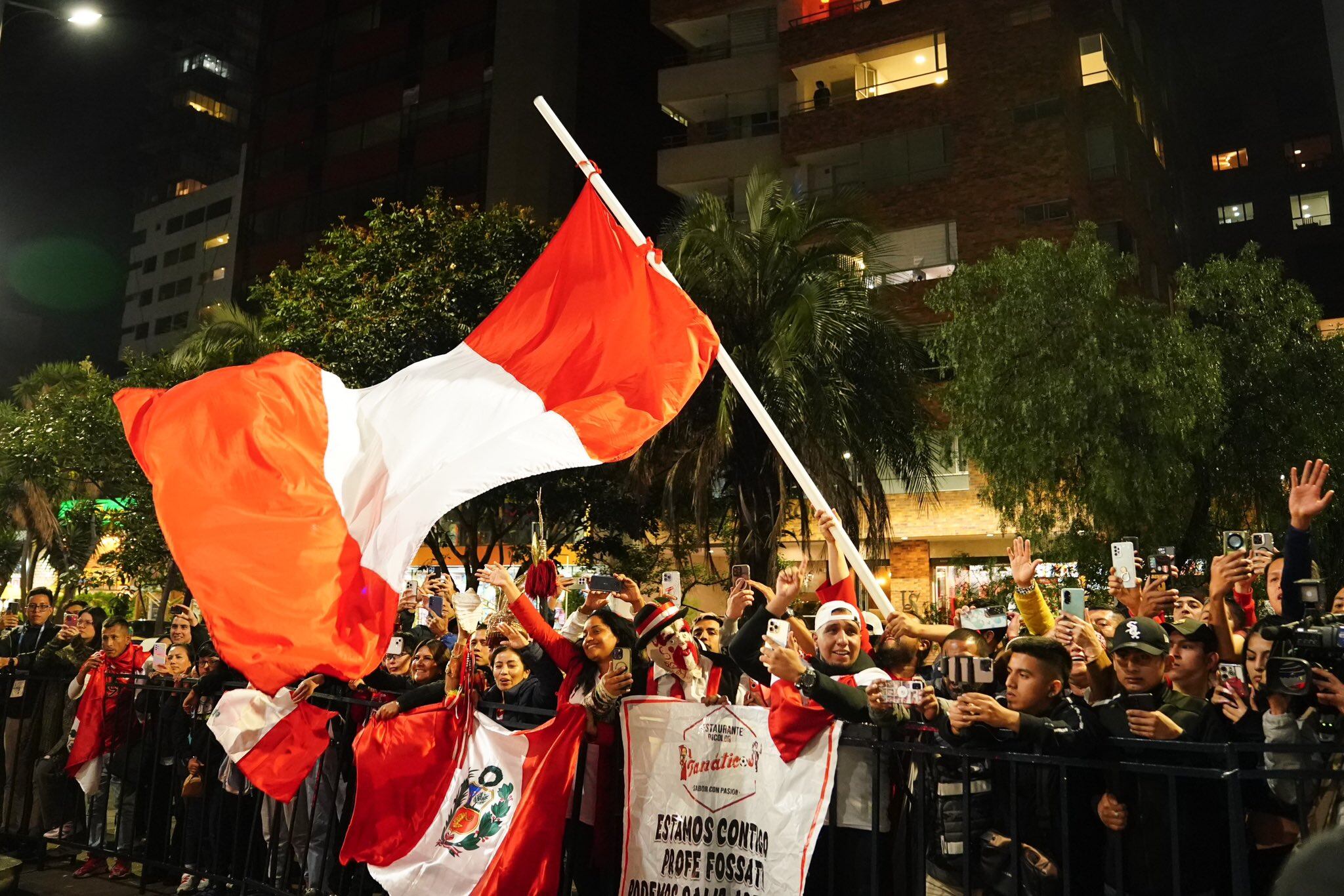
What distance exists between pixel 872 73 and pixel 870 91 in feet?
2.52

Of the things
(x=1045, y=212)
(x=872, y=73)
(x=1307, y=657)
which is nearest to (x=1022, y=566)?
(x=1307, y=657)

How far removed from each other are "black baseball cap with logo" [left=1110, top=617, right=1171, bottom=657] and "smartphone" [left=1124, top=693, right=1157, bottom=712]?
0.59 ft

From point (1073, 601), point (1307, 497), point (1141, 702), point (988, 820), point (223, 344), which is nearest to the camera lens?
point (988, 820)

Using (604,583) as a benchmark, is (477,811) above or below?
below

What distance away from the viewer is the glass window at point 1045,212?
27844 mm

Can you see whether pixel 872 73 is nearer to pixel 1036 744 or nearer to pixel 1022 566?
pixel 1022 566

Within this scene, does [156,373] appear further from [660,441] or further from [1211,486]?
[1211,486]

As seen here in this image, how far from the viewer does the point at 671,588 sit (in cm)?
708

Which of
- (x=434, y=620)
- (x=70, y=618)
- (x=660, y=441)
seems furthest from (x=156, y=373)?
(x=434, y=620)

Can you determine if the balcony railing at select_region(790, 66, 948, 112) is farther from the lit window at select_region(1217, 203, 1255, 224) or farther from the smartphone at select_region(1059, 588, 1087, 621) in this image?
the lit window at select_region(1217, 203, 1255, 224)

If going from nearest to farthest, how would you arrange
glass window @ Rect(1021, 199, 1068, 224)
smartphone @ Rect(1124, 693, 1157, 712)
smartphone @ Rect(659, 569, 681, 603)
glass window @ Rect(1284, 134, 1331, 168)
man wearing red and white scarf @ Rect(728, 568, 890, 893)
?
smartphone @ Rect(1124, 693, 1157, 712) → man wearing red and white scarf @ Rect(728, 568, 890, 893) → smartphone @ Rect(659, 569, 681, 603) → glass window @ Rect(1021, 199, 1068, 224) → glass window @ Rect(1284, 134, 1331, 168)

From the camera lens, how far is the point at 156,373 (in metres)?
27.5

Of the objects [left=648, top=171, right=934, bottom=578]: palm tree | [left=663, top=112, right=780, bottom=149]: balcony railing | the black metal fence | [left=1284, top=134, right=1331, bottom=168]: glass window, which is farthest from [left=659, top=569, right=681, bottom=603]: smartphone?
[left=1284, top=134, right=1331, bottom=168]: glass window

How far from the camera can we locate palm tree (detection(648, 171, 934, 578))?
50.0ft
